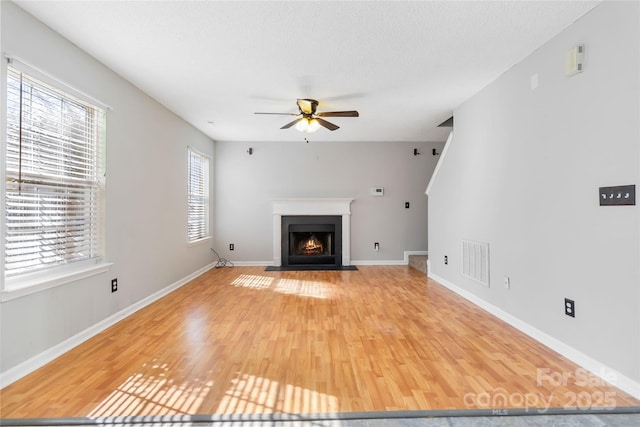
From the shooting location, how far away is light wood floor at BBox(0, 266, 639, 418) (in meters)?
1.79

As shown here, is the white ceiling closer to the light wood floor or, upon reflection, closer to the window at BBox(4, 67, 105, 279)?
the window at BBox(4, 67, 105, 279)

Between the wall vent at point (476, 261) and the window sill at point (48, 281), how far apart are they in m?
3.83

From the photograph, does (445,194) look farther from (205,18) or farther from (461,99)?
(205,18)

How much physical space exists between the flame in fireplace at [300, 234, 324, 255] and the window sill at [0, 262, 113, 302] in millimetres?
3796

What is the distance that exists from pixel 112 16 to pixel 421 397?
10.5 ft

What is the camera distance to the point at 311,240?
6371 mm

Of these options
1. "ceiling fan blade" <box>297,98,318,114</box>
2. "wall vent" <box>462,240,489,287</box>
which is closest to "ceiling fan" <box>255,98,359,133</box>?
"ceiling fan blade" <box>297,98,318,114</box>

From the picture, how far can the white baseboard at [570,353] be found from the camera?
1.89 m

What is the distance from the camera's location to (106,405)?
1764 millimetres

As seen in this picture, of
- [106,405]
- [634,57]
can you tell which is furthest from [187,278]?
[634,57]

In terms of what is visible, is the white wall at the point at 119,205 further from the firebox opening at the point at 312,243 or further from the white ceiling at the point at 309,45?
the firebox opening at the point at 312,243

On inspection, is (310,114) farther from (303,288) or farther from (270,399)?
(270,399)

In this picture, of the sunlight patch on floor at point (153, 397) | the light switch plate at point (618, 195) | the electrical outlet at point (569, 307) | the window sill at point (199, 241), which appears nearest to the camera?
the sunlight patch on floor at point (153, 397)

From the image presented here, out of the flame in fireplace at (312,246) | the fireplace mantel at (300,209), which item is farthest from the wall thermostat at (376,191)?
the flame in fireplace at (312,246)
